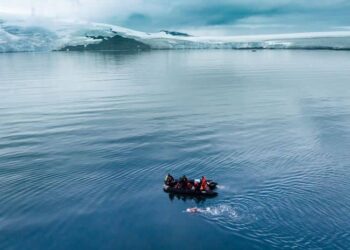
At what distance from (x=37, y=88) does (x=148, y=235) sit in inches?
3577

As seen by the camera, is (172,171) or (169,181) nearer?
(169,181)

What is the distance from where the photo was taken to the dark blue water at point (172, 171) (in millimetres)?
31062

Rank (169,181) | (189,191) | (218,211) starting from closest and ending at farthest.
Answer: (218,211) → (189,191) → (169,181)

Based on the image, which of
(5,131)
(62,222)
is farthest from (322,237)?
(5,131)

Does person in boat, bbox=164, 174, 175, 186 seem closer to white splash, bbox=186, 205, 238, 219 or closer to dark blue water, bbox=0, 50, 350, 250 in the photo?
dark blue water, bbox=0, 50, 350, 250

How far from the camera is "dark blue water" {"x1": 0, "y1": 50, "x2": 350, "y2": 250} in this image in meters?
31.1

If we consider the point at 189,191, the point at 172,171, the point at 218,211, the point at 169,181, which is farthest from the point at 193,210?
the point at 172,171

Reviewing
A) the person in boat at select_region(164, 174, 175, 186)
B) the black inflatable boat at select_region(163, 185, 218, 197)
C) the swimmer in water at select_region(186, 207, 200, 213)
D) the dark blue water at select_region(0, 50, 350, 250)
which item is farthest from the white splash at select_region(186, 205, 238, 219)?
the person in boat at select_region(164, 174, 175, 186)

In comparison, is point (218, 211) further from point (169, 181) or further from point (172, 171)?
point (172, 171)

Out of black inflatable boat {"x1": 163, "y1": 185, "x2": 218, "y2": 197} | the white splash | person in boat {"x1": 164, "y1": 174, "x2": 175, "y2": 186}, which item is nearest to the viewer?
the white splash

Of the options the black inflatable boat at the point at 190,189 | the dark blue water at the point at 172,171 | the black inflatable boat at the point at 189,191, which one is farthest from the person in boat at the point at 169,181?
the dark blue water at the point at 172,171

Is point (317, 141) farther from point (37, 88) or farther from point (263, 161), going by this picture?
point (37, 88)

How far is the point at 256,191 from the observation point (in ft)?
124

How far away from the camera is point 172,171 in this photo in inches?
1748
